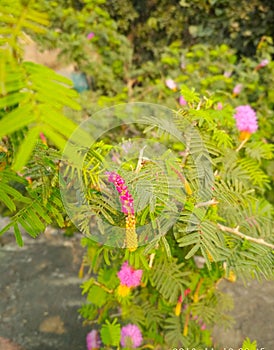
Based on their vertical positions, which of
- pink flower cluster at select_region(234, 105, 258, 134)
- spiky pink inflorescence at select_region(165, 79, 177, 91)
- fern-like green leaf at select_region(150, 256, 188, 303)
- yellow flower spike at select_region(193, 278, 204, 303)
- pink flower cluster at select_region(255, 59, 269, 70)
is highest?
pink flower cluster at select_region(234, 105, 258, 134)

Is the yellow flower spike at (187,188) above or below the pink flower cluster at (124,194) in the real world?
below

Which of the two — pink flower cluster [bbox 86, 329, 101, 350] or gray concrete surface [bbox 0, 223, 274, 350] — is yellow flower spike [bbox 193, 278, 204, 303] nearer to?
gray concrete surface [bbox 0, 223, 274, 350]

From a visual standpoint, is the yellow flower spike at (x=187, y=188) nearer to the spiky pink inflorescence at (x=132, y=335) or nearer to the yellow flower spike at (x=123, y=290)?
the yellow flower spike at (x=123, y=290)

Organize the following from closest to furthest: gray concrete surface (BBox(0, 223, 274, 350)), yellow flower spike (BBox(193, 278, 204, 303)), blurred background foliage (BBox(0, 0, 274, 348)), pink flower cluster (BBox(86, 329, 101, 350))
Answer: blurred background foliage (BBox(0, 0, 274, 348)), yellow flower spike (BBox(193, 278, 204, 303)), pink flower cluster (BBox(86, 329, 101, 350)), gray concrete surface (BBox(0, 223, 274, 350))

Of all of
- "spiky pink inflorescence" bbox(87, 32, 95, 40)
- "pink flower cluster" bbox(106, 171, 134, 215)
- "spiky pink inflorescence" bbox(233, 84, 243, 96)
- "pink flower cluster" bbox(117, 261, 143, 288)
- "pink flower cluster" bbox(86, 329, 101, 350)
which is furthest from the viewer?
"spiky pink inflorescence" bbox(87, 32, 95, 40)

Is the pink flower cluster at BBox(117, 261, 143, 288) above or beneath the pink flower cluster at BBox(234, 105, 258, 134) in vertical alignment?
beneath

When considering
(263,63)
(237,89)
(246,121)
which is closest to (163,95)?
(237,89)

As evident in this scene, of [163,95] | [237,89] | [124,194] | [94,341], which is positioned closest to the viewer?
[124,194]

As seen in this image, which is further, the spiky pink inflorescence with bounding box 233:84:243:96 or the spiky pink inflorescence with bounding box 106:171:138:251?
the spiky pink inflorescence with bounding box 233:84:243:96

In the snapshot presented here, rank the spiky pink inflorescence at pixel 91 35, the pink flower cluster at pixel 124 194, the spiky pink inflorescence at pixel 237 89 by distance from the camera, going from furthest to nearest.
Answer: the spiky pink inflorescence at pixel 91 35
the spiky pink inflorescence at pixel 237 89
the pink flower cluster at pixel 124 194

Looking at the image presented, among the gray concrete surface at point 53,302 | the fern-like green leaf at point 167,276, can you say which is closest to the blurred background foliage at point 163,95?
the fern-like green leaf at point 167,276

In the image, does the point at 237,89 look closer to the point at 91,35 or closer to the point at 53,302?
the point at 91,35

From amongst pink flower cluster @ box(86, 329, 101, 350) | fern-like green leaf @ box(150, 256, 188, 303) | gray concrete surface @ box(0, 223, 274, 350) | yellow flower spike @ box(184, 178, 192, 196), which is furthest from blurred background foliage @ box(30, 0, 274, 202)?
yellow flower spike @ box(184, 178, 192, 196)

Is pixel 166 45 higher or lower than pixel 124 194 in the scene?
lower
